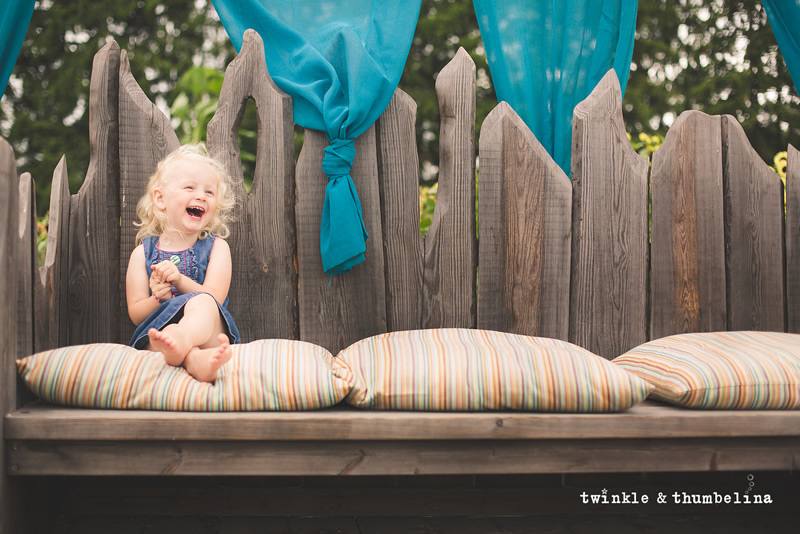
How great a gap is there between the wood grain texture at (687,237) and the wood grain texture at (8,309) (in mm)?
2067

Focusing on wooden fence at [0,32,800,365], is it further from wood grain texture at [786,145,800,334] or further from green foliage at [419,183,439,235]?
green foliage at [419,183,439,235]

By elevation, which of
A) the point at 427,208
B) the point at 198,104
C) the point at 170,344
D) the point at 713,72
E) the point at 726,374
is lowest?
the point at 726,374

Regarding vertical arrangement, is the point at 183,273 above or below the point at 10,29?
below

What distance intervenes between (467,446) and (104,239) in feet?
4.66

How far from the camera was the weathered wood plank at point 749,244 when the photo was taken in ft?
7.88

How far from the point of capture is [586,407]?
170cm

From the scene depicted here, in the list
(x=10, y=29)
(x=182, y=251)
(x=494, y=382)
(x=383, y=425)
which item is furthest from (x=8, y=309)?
(x=494, y=382)

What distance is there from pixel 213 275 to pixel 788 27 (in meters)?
2.33

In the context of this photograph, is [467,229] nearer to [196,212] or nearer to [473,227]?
[473,227]

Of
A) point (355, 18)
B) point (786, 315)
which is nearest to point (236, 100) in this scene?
point (355, 18)

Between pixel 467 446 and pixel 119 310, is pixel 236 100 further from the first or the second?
pixel 467 446

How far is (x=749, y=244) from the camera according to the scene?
241 cm

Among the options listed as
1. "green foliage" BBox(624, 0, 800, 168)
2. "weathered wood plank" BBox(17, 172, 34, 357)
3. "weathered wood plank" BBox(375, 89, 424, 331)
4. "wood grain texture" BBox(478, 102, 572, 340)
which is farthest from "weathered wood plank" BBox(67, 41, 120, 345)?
"green foliage" BBox(624, 0, 800, 168)

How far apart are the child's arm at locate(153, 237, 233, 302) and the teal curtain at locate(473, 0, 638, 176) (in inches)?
46.3
